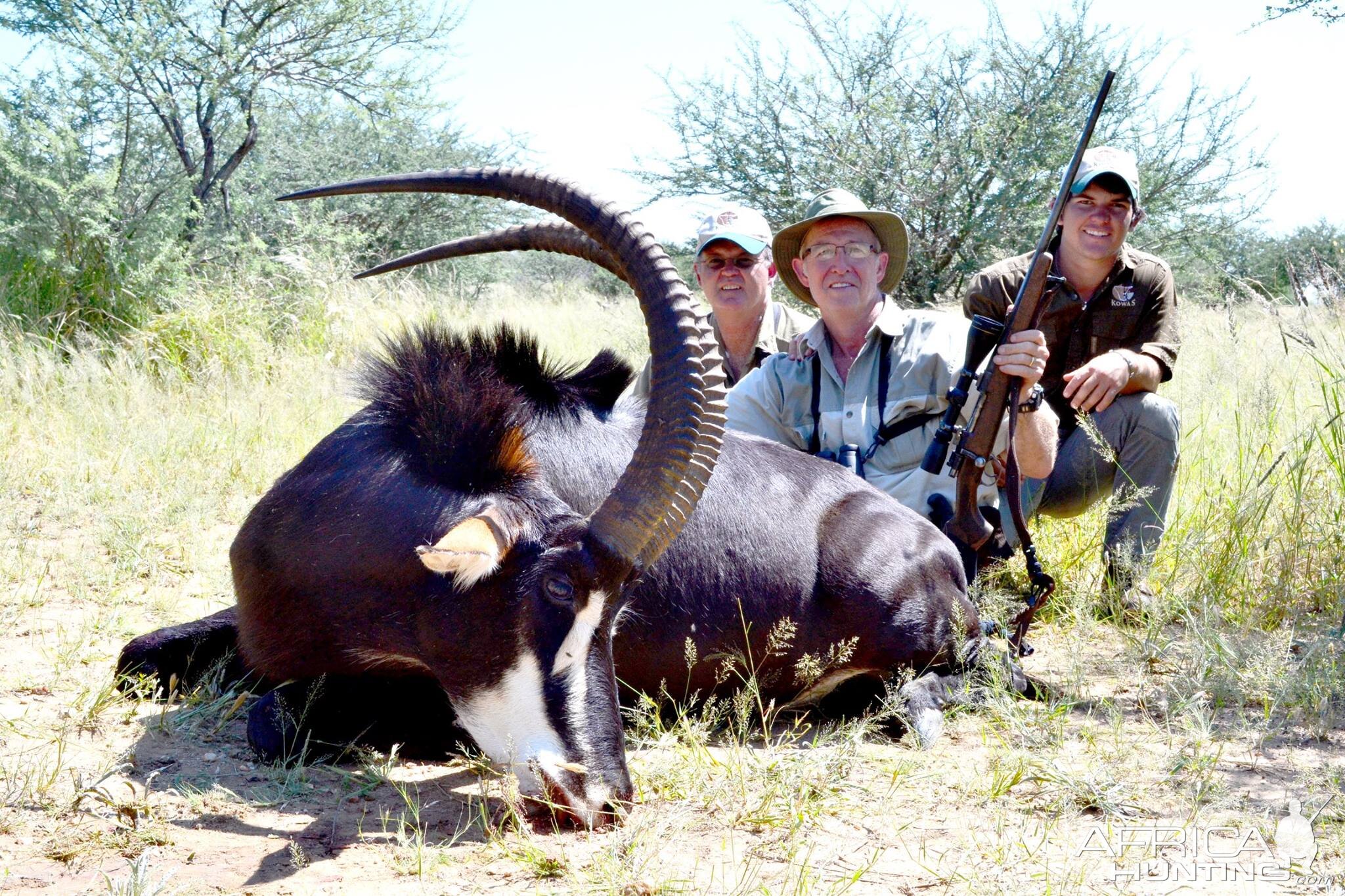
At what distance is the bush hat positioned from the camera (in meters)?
5.70

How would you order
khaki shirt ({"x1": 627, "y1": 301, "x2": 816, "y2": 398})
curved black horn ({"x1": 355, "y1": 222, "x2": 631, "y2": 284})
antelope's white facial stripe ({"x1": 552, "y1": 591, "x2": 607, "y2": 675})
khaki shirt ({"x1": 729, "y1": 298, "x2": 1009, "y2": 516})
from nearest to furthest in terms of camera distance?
antelope's white facial stripe ({"x1": 552, "y1": 591, "x2": 607, "y2": 675}) < curved black horn ({"x1": 355, "y1": 222, "x2": 631, "y2": 284}) < khaki shirt ({"x1": 729, "y1": 298, "x2": 1009, "y2": 516}) < khaki shirt ({"x1": 627, "y1": 301, "x2": 816, "y2": 398})

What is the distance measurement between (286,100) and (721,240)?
27.4ft

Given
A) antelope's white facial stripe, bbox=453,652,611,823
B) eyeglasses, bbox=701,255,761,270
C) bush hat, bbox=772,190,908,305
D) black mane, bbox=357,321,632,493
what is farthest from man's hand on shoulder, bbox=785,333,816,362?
antelope's white facial stripe, bbox=453,652,611,823

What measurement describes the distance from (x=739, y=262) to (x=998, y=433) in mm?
2328

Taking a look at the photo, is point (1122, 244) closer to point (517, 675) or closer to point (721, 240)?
point (721, 240)

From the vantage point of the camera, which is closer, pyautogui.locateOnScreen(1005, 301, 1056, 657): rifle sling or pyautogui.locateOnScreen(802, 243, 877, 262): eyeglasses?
pyautogui.locateOnScreen(1005, 301, 1056, 657): rifle sling

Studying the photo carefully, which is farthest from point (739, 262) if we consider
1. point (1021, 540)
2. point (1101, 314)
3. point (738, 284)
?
point (1021, 540)

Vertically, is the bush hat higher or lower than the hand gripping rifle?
higher

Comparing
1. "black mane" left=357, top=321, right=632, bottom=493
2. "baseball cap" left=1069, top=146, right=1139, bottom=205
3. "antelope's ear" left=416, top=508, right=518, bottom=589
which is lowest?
"antelope's ear" left=416, top=508, right=518, bottom=589

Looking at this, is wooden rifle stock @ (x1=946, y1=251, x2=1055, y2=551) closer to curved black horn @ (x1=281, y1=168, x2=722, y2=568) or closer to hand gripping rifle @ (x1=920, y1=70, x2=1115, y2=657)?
hand gripping rifle @ (x1=920, y1=70, x2=1115, y2=657)

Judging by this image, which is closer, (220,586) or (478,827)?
(478,827)

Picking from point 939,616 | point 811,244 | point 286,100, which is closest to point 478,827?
point 939,616

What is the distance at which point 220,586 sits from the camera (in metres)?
5.61

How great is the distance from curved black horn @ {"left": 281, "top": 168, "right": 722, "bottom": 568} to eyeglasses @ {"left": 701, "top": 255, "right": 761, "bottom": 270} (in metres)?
3.33
